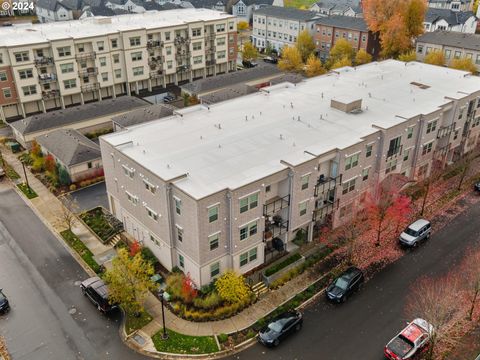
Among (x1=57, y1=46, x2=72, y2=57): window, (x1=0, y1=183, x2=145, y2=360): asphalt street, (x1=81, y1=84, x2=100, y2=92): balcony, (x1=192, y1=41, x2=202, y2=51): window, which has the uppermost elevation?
(x1=57, y1=46, x2=72, y2=57): window

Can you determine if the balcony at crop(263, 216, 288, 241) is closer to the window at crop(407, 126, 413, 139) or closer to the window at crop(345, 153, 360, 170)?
the window at crop(345, 153, 360, 170)

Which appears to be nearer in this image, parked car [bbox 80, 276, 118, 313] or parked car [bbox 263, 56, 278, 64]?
parked car [bbox 80, 276, 118, 313]

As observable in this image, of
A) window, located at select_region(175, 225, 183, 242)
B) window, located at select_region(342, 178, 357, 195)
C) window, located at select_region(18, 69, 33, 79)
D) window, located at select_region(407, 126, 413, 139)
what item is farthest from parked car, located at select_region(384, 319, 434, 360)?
window, located at select_region(18, 69, 33, 79)

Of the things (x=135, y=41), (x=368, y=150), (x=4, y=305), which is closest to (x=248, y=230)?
(x=368, y=150)

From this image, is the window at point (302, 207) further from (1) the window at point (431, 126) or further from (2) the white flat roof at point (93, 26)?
(2) the white flat roof at point (93, 26)

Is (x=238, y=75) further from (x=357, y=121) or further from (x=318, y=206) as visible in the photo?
(x=318, y=206)

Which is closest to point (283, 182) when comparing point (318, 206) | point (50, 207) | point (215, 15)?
point (318, 206)

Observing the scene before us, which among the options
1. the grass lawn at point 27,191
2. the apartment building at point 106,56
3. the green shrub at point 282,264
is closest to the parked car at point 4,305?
the grass lawn at point 27,191
